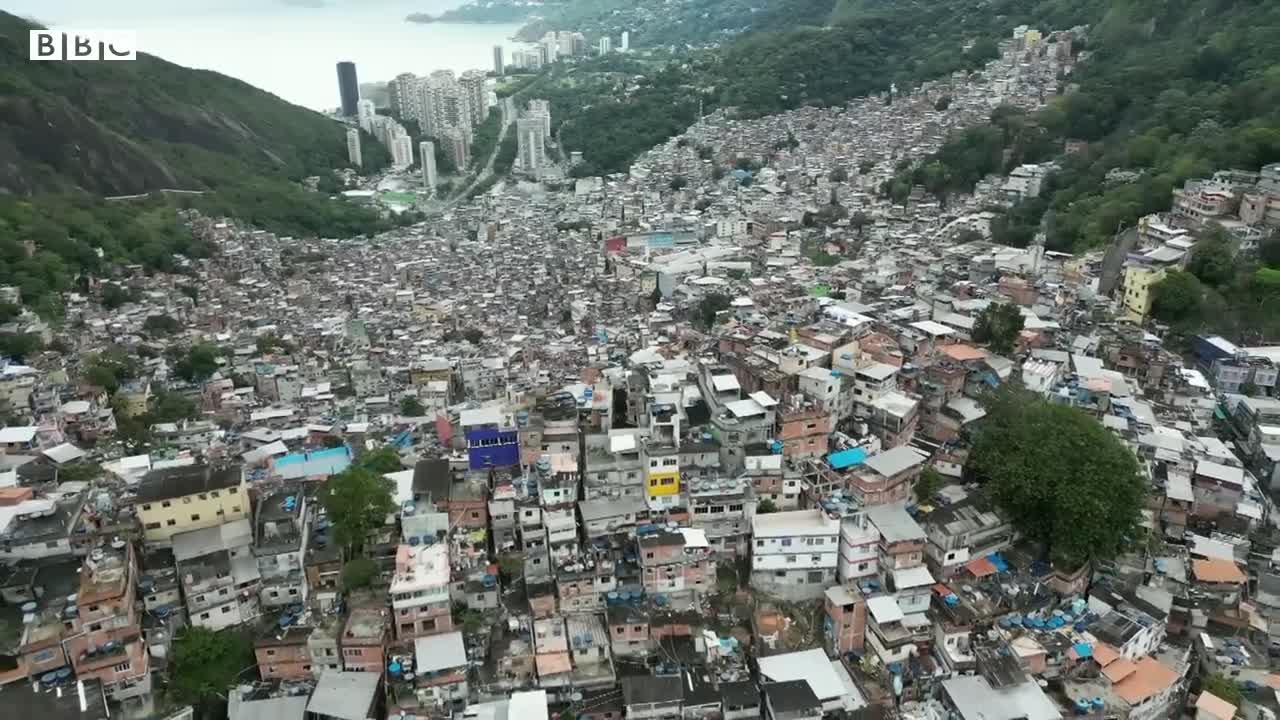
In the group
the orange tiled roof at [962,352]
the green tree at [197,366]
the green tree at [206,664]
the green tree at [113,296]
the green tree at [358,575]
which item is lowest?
the green tree at [206,664]

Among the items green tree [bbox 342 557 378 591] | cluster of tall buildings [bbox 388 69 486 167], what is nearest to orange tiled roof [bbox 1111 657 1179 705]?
green tree [bbox 342 557 378 591]

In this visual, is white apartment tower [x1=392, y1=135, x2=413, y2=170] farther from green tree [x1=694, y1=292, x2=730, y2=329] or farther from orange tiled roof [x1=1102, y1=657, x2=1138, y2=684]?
orange tiled roof [x1=1102, y1=657, x2=1138, y2=684]

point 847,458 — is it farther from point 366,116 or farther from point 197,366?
point 366,116

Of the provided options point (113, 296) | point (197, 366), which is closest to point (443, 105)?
point (113, 296)

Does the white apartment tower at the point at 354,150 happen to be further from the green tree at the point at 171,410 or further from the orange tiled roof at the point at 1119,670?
the orange tiled roof at the point at 1119,670

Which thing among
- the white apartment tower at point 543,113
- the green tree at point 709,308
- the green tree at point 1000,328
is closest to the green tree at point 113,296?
the green tree at point 709,308
